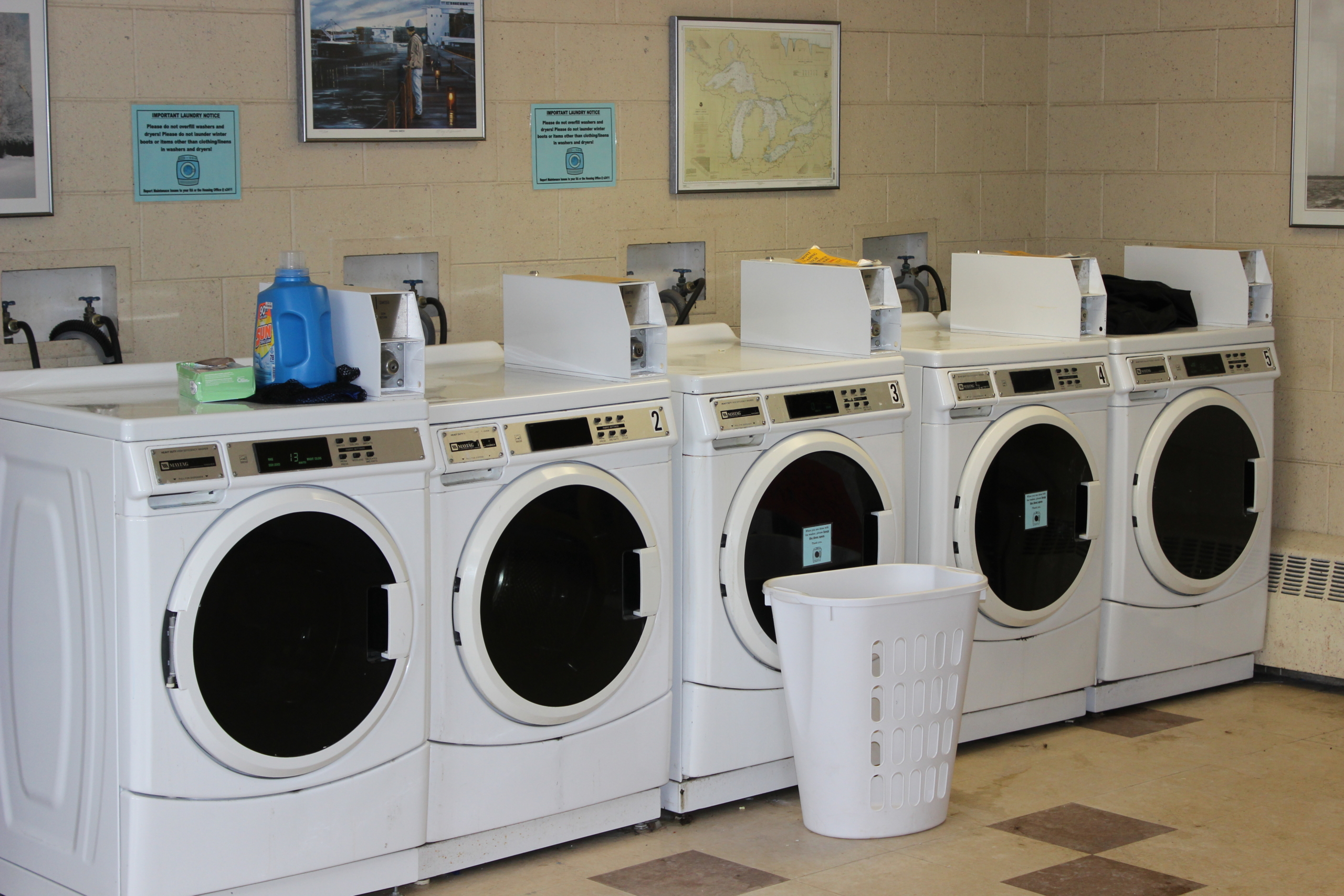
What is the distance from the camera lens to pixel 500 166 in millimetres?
4223

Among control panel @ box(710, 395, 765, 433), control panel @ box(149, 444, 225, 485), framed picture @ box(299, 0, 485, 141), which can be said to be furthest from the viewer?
framed picture @ box(299, 0, 485, 141)

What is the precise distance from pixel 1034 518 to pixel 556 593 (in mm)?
1500

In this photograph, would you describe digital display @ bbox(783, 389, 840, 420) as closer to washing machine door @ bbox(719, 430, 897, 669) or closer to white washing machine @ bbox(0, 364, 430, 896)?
washing machine door @ bbox(719, 430, 897, 669)

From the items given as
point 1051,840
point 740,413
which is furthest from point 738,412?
point 1051,840

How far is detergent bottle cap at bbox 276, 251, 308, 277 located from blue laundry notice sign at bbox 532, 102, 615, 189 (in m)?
1.03

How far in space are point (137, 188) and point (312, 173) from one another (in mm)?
443

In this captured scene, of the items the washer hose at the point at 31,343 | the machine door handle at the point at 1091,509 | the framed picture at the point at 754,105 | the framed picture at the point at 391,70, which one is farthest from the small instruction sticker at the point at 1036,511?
the washer hose at the point at 31,343

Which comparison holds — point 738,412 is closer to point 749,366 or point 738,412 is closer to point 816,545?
point 749,366

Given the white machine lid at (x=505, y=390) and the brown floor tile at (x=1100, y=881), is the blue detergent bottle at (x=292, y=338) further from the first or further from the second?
the brown floor tile at (x=1100, y=881)

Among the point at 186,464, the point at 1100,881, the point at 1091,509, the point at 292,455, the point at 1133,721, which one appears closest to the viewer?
the point at 186,464

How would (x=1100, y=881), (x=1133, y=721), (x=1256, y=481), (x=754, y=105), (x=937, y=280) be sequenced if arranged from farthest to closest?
(x=937, y=280), (x=754, y=105), (x=1256, y=481), (x=1133, y=721), (x=1100, y=881)

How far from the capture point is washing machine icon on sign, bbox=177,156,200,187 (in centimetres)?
369

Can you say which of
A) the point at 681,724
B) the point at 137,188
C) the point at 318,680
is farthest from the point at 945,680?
the point at 137,188

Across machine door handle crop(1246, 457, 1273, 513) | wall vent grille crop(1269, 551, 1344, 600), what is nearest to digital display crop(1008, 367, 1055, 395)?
machine door handle crop(1246, 457, 1273, 513)
